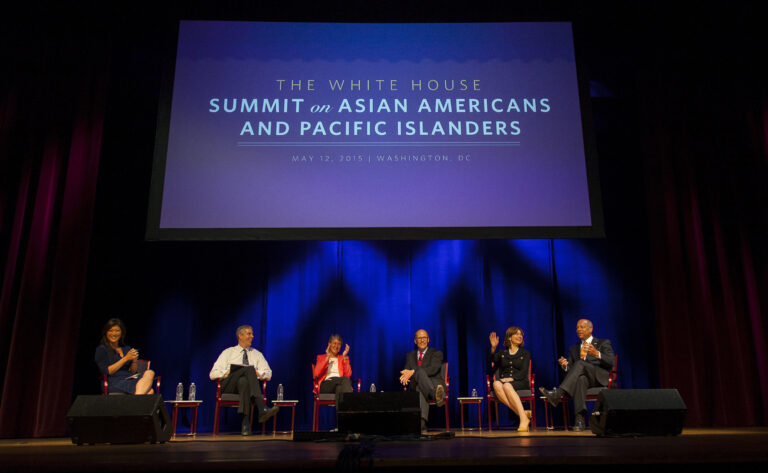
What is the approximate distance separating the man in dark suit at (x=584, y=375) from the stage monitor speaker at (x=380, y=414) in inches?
70.2

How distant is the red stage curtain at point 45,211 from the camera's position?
4.78 meters

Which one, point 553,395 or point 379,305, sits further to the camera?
point 379,305

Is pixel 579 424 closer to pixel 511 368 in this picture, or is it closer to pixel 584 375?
pixel 584 375

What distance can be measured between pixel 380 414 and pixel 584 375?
2.26 m

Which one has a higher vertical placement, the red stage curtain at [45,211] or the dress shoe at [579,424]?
the red stage curtain at [45,211]

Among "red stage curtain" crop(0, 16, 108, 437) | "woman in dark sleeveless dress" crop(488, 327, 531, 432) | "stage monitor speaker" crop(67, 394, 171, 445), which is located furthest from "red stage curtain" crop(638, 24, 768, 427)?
"red stage curtain" crop(0, 16, 108, 437)

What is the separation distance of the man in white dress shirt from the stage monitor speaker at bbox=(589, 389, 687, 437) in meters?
2.58

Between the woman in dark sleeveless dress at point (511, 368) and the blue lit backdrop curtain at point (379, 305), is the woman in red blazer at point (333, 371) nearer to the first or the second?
the blue lit backdrop curtain at point (379, 305)

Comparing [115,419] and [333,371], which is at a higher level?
[333,371]

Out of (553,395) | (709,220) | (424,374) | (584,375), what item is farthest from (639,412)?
(709,220)

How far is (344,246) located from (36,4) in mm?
3361

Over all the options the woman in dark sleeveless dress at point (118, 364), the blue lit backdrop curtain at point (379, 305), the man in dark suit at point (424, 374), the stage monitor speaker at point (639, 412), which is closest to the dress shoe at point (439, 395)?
the man in dark suit at point (424, 374)

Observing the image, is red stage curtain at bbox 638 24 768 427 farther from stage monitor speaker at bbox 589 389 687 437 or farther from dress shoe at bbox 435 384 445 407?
stage monitor speaker at bbox 589 389 687 437

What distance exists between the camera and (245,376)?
482 centimetres
